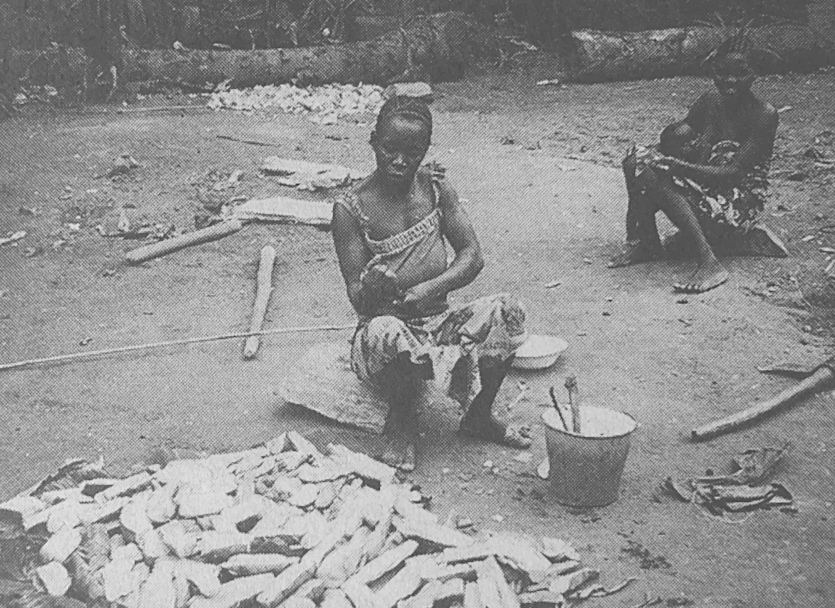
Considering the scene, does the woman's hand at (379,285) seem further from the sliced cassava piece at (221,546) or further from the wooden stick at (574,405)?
the sliced cassava piece at (221,546)

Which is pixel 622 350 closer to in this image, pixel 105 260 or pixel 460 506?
pixel 460 506

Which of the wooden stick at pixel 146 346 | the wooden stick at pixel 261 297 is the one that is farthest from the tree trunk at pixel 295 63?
the wooden stick at pixel 146 346

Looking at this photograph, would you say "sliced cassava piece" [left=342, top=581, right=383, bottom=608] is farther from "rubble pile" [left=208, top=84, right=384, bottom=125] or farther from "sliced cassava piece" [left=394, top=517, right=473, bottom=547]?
"rubble pile" [left=208, top=84, right=384, bottom=125]

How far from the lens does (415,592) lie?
312 cm

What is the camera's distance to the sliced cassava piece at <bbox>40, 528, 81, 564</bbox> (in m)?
3.30

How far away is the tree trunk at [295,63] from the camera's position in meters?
12.5

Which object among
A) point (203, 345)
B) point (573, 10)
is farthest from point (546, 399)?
point (573, 10)

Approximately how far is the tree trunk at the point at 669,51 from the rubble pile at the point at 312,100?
3163 millimetres

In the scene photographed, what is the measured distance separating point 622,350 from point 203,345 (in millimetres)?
2641

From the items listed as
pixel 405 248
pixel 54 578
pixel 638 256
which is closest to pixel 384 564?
pixel 54 578

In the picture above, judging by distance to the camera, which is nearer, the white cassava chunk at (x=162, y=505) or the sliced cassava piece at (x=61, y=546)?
the sliced cassava piece at (x=61, y=546)

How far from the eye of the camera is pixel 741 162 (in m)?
6.39

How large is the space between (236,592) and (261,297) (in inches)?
131

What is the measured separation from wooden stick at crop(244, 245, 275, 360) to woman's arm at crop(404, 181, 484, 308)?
171 centimetres
